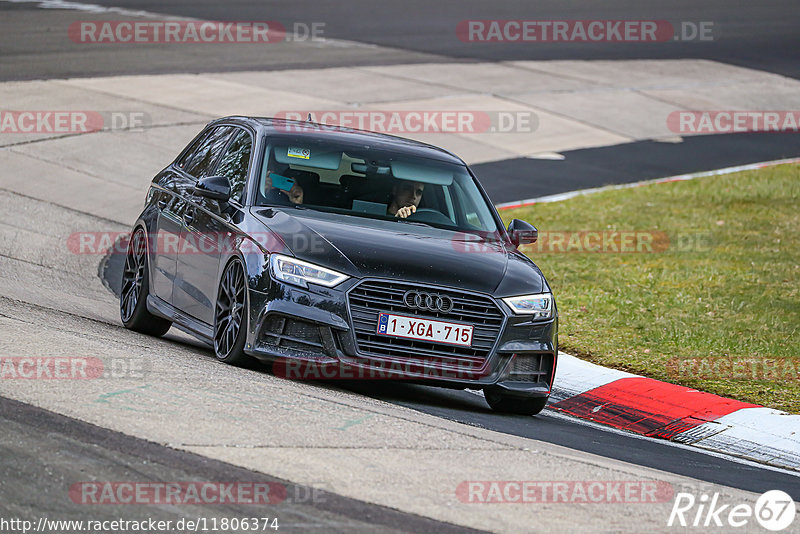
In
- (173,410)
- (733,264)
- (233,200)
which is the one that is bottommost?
(733,264)

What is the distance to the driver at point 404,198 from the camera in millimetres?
9016

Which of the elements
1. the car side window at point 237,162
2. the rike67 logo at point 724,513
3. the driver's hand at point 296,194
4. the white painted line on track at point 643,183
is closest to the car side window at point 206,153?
the car side window at point 237,162

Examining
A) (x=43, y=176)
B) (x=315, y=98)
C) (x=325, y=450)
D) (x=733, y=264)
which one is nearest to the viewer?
(x=325, y=450)

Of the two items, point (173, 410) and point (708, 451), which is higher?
point (173, 410)

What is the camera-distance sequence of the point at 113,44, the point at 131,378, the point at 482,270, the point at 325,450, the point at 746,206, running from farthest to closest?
the point at 113,44
the point at 746,206
the point at 482,270
the point at 131,378
the point at 325,450

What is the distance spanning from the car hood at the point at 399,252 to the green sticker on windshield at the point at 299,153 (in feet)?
1.95

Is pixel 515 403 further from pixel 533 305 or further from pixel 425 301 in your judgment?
pixel 425 301

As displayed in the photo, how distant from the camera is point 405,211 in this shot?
29.7ft

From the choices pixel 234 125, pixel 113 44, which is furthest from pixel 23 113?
pixel 234 125

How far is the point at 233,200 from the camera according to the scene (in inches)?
350

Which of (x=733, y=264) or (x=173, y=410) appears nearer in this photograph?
(x=173, y=410)

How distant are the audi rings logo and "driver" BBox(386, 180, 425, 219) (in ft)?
4.01

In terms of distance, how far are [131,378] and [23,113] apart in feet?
43.2

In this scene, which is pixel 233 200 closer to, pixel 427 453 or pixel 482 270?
pixel 482 270
